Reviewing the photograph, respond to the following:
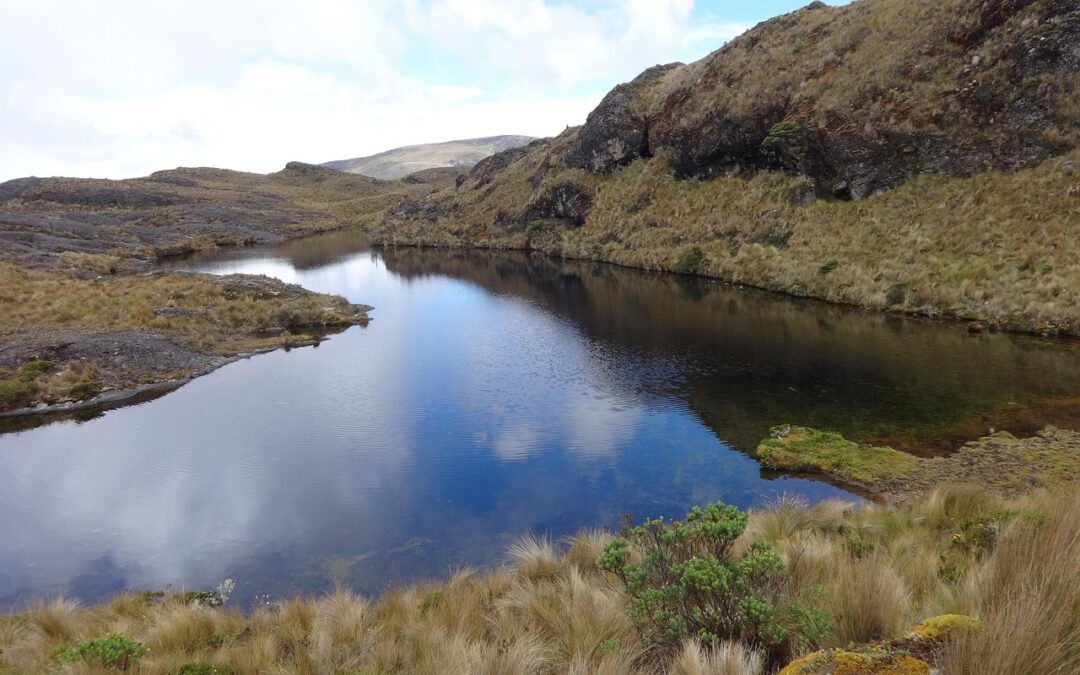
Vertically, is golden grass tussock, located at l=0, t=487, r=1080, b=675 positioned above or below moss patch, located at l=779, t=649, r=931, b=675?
below

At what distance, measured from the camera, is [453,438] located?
16.2 meters

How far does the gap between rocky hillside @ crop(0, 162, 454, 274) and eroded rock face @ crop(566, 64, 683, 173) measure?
4624cm

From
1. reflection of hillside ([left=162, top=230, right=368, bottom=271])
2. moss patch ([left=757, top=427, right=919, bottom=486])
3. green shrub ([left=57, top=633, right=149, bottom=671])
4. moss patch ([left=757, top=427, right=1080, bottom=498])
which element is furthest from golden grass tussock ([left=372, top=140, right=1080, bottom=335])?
green shrub ([left=57, top=633, right=149, bottom=671])

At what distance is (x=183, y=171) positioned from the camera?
A: 16212 centimetres

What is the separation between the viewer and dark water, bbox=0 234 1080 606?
11438mm

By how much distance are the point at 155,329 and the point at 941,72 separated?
4550cm

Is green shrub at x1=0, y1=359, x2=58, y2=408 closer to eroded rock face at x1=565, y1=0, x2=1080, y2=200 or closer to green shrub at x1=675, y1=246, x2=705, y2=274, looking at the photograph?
green shrub at x1=675, y1=246, x2=705, y2=274

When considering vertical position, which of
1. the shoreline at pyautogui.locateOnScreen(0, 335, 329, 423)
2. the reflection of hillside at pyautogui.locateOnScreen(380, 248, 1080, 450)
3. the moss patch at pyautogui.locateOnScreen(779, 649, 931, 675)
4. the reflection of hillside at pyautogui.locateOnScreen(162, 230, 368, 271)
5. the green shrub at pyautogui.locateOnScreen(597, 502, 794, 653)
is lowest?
the reflection of hillside at pyautogui.locateOnScreen(380, 248, 1080, 450)

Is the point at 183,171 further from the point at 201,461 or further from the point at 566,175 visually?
the point at 201,461

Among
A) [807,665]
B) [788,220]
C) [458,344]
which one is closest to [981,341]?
[788,220]

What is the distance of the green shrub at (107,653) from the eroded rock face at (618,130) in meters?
57.7

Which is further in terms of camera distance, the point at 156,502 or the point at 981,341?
the point at 981,341

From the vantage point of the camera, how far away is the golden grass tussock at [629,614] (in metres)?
4.23

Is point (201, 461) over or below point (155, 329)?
below
